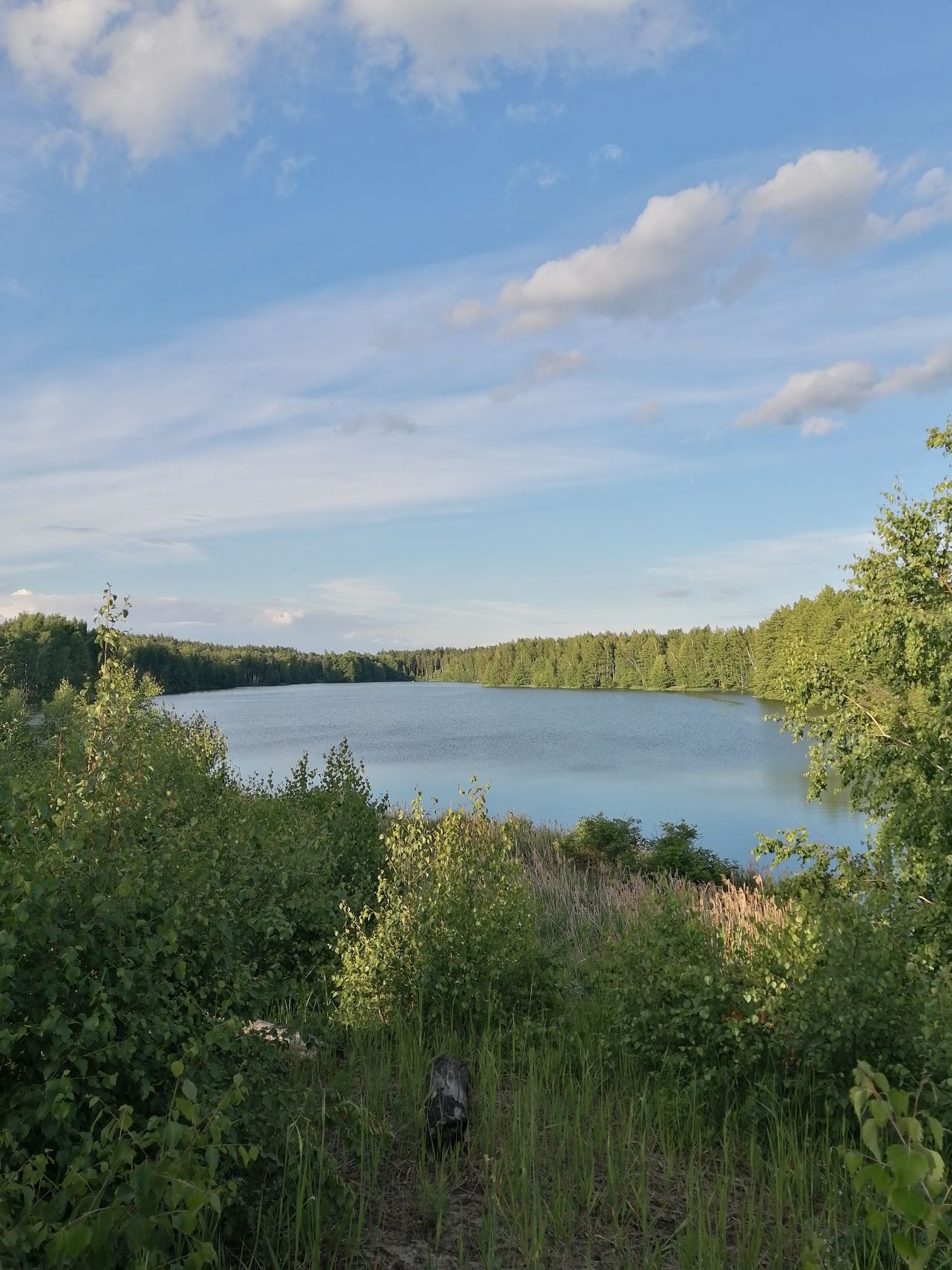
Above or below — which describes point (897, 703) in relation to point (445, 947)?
above

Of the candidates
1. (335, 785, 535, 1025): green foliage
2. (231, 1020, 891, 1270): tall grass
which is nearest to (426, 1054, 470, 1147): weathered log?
(231, 1020, 891, 1270): tall grass

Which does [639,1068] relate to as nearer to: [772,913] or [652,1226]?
[652,1226]

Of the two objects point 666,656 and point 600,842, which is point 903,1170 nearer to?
point 600,842

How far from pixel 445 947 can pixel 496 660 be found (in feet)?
459

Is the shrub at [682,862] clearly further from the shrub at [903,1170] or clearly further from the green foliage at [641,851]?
the shrub at [903,1170]

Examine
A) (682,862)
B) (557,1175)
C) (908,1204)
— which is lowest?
(682,862)

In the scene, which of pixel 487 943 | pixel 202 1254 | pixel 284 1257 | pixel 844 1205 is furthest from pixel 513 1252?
pixel 487 943

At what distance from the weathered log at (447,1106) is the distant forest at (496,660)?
3321 cm

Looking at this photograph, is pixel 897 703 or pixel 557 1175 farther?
pixel 897 703

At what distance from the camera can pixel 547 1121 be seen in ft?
16.3

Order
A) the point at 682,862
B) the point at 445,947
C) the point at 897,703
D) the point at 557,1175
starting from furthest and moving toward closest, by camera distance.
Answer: the point at 682,862 → the point at 897,703 → the point at 445,947 → the point at 557,1175

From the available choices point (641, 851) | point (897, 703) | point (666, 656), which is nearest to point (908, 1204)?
point (897, 703)

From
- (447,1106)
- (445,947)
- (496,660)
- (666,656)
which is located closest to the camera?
(447,1106)

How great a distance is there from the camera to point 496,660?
481 feet
